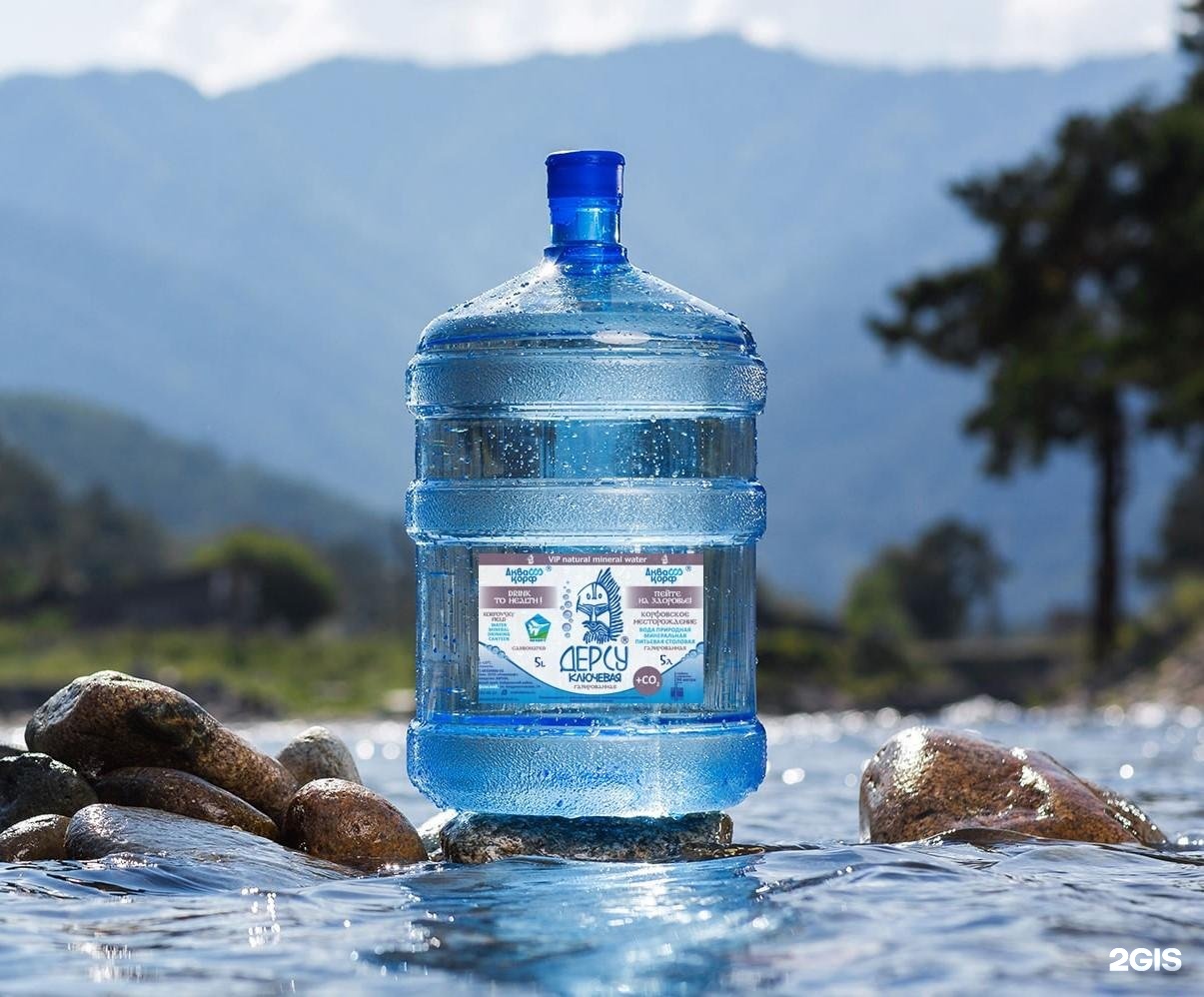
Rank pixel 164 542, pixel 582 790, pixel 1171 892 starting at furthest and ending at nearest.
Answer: pixel 164 542 < pixel 582 790 < pixel 1171 892

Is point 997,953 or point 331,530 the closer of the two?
point 997,953

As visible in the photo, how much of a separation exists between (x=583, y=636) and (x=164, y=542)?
320 ft

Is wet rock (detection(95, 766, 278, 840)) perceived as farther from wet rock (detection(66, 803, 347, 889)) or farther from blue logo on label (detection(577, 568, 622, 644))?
blue logo on label (detection(577, 568, 622, 644))

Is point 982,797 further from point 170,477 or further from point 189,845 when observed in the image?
point 170,477

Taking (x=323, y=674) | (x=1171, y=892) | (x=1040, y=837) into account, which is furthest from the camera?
(x=323, y=674)

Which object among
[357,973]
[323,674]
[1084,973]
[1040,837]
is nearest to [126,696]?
[357,973]

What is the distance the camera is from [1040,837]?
7.00 m

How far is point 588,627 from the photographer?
608 centimetres

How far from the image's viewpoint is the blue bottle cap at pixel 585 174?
673 cm

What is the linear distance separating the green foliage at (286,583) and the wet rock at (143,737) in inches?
2122

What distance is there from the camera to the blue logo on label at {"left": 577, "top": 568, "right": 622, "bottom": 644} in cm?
608

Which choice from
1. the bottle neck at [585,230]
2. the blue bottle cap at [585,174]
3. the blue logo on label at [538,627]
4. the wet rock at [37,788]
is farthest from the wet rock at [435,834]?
the blue bottle cap at [585,174]

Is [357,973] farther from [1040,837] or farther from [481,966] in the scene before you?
[1040,837]

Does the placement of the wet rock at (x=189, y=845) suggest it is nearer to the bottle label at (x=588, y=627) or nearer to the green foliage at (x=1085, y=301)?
the bottle label at (x=588, y=627)
